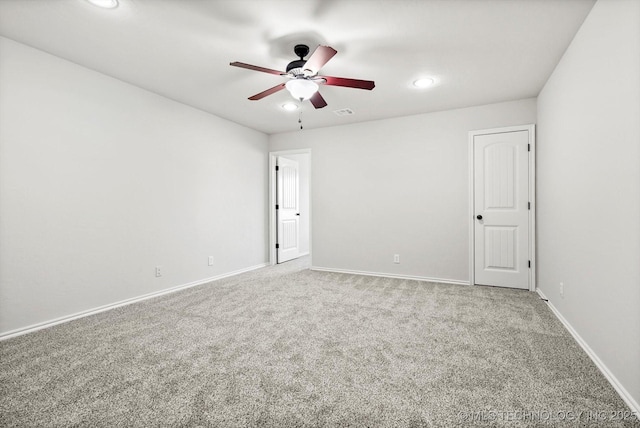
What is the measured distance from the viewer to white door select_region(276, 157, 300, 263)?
217 inches

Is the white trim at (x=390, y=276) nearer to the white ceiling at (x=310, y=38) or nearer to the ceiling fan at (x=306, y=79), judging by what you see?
the white ceiling at (x=310, y=38)

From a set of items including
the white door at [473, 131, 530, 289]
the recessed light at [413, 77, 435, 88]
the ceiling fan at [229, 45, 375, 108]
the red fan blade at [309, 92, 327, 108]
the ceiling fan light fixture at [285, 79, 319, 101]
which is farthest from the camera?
the white door at [473, 131, 530, 289]

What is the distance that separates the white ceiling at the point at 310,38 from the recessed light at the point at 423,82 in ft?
0.23

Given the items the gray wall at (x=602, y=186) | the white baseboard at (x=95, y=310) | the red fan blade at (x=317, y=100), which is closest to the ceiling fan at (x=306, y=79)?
the red fan blade at (x=317, y=100)

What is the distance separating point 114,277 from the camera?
10.2ft

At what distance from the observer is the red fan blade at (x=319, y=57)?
6.56ft

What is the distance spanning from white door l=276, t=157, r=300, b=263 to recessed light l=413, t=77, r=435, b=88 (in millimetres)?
2937

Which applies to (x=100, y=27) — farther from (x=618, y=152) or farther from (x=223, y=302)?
(x=618, y=152)

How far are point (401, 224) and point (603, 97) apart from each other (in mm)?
2762

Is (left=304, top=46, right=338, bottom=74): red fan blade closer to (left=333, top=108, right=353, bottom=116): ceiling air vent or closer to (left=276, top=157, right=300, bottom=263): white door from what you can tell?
(left=333, top=108, right=353, bottom=116): ceiling air vent

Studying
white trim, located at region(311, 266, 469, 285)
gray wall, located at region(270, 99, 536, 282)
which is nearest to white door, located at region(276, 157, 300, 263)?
gray wall, located at region(270, 99, 536, 282)

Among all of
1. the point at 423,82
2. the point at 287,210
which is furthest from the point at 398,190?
the point at 287,210

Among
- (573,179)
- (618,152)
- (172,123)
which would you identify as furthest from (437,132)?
(172,123)

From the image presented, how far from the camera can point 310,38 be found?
7.68ft
